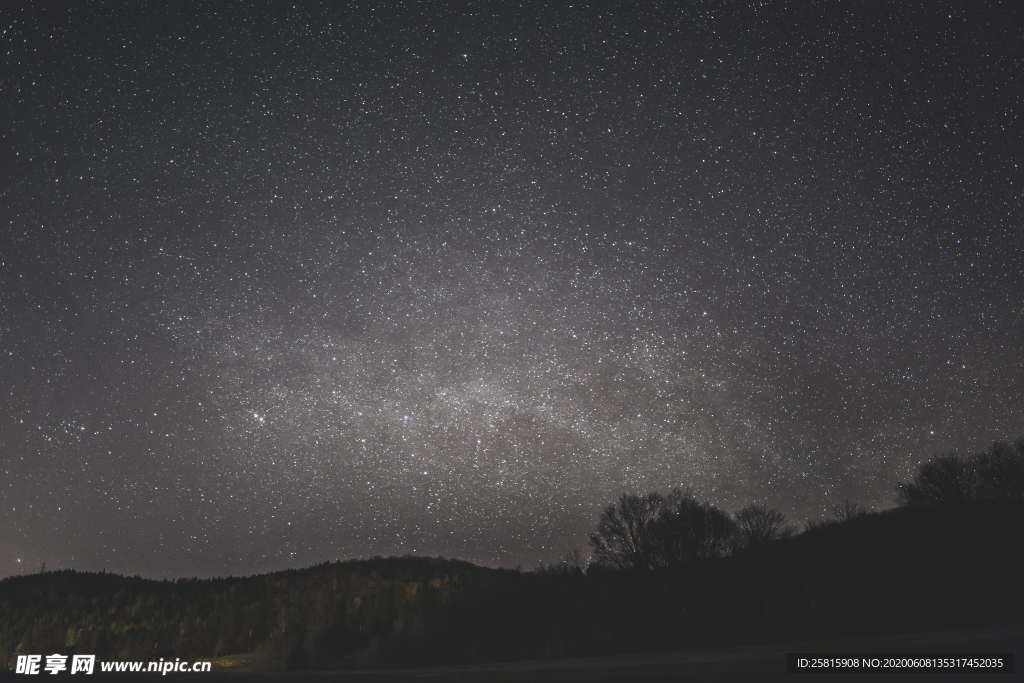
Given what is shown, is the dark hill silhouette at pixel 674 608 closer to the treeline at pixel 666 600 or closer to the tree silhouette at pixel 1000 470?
the treeline at pixel 666 600

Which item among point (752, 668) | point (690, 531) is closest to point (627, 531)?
point (690, 531)

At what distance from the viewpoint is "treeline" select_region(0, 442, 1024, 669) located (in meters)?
15.1

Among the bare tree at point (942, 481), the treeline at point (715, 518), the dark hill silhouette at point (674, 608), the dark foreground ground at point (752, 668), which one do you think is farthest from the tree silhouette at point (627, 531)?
the dark foreground ground at point (752, 668)

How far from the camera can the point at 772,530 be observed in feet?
150

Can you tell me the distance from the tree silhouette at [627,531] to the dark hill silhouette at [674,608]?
43.5 ft

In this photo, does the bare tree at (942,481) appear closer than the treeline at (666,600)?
No

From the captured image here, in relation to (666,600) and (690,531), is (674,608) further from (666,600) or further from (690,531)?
(690,531)

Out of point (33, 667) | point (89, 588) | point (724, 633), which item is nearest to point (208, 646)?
point (33, 667)

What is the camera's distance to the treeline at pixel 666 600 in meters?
15.1

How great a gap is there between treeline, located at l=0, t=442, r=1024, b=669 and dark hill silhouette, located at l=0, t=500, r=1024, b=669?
4.0 inches

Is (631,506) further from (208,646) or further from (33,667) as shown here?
(33,667)

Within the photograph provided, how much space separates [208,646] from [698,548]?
3267 cm

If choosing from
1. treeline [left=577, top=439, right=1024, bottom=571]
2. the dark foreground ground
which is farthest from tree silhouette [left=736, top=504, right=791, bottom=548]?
the dark foreground ground

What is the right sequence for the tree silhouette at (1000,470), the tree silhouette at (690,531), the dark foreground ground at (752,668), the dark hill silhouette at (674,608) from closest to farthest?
the dark foreground ground at (752,668) < the dark hill silhouette at (674,608) < the tree silhouette at (690,531) < the tree silhouette at (1000,470)
